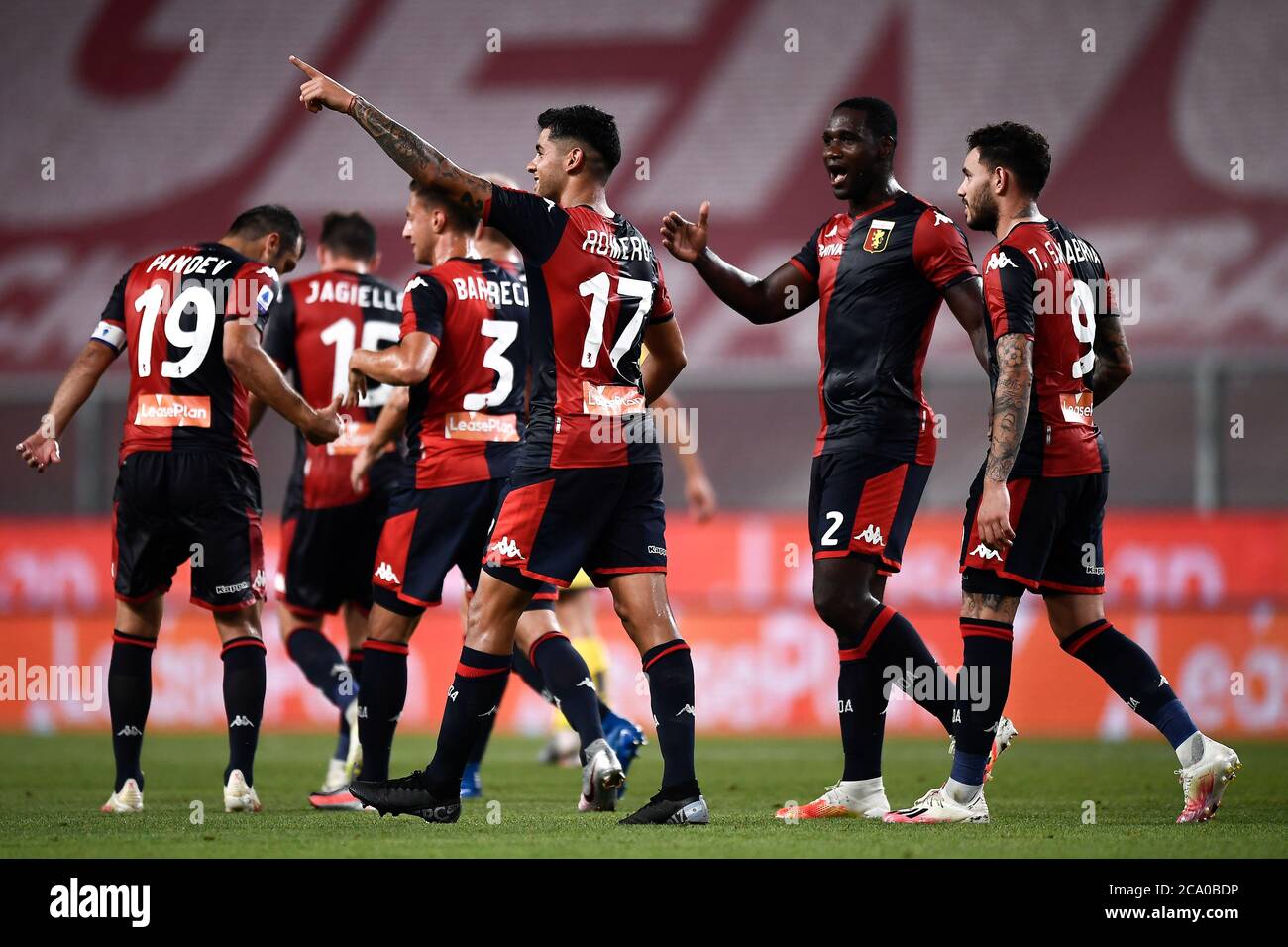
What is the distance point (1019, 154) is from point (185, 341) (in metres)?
3.30

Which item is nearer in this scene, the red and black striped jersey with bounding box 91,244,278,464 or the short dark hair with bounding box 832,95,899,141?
the short dark hair with bounding box 832,95,899,141

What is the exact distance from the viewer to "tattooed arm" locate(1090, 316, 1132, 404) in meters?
6.32

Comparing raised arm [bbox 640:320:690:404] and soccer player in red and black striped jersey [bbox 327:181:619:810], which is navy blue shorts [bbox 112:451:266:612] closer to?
soccer player in red and black striped jersey [bbox 327:181:619:810]

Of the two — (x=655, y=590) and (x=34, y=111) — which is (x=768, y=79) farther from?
(x=655, y=590)

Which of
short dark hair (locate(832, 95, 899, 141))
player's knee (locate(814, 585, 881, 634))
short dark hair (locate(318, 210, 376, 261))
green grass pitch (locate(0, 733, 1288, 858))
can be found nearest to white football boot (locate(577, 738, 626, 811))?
green grass pitch (locate(0, 733, 1288, 858))

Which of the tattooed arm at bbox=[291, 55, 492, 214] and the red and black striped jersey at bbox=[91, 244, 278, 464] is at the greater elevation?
the tattooed arm at bbox=[291, 55, 492, 214]

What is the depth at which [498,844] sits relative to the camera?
4.97 meters

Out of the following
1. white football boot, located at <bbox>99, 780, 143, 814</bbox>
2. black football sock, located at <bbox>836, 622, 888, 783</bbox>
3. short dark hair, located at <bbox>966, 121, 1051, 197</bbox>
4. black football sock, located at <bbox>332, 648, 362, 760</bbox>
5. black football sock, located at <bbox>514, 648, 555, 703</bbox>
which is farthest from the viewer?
black football sock, located at <bbox>332, 648, 362, 760</bbox>

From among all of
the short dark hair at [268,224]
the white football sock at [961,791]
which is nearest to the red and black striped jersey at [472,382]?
the short dark hair at [268,224]

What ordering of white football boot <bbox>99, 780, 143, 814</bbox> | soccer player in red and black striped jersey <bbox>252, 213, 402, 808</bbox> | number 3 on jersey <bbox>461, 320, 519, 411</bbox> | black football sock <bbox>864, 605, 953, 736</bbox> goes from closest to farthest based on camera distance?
black football sock <bbox>864, 605, 953, 736</bbox>
white football boot <bbox>99, 780, 143, 814</bbox>
number 3 on jersey <bbox>461, 320, 519, 411</bbox>
soccer player in red and black striped jersey <bbox>252, 213, 402, 808</bbox>

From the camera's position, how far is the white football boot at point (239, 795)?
646cm

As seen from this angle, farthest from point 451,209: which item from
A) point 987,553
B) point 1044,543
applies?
point 1044,543

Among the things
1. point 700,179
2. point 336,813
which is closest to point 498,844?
point 336,813

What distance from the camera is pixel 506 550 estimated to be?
566cm
